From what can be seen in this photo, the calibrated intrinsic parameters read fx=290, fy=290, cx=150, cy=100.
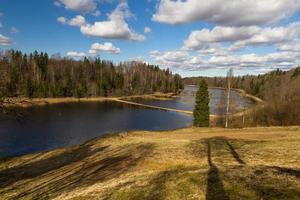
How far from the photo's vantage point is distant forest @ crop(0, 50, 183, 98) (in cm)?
11469

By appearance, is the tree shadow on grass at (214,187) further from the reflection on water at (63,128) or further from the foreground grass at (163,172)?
the reflection on water at (63,128)

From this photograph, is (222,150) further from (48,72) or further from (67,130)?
(48,72)

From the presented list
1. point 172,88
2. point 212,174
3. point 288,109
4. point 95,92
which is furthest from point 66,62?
point 212,174

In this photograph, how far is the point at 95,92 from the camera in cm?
12575

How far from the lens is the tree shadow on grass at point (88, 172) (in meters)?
13.8

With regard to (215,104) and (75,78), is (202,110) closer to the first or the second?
(215,104)

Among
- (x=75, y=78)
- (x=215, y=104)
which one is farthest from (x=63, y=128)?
(x=75, y=78)

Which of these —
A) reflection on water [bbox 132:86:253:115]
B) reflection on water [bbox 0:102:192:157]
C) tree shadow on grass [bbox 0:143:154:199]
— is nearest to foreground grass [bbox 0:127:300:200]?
tree shadow on grass [bbox 0:143:154:199]

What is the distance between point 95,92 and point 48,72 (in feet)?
75.3

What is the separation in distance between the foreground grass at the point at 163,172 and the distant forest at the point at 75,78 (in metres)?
86.3

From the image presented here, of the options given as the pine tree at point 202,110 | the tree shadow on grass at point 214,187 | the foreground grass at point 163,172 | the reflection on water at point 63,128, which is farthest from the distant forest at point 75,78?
the tree shadow on grass at point 214,187

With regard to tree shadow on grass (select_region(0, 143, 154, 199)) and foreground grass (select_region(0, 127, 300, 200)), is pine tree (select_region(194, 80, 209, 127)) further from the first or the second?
tree shadow on grass (select_region(0, 143, 154, 199))

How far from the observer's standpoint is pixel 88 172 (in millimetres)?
16219

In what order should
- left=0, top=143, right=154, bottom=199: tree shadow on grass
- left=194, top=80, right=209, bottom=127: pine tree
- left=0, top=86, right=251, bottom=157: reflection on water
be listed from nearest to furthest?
left=0, top=143, right=154, bottom=199: tree shadow on grass → left=0, top=86, right=251, bottom=157: reflection on water → left=194, top=80, right=209, bottom=127: pine tree
